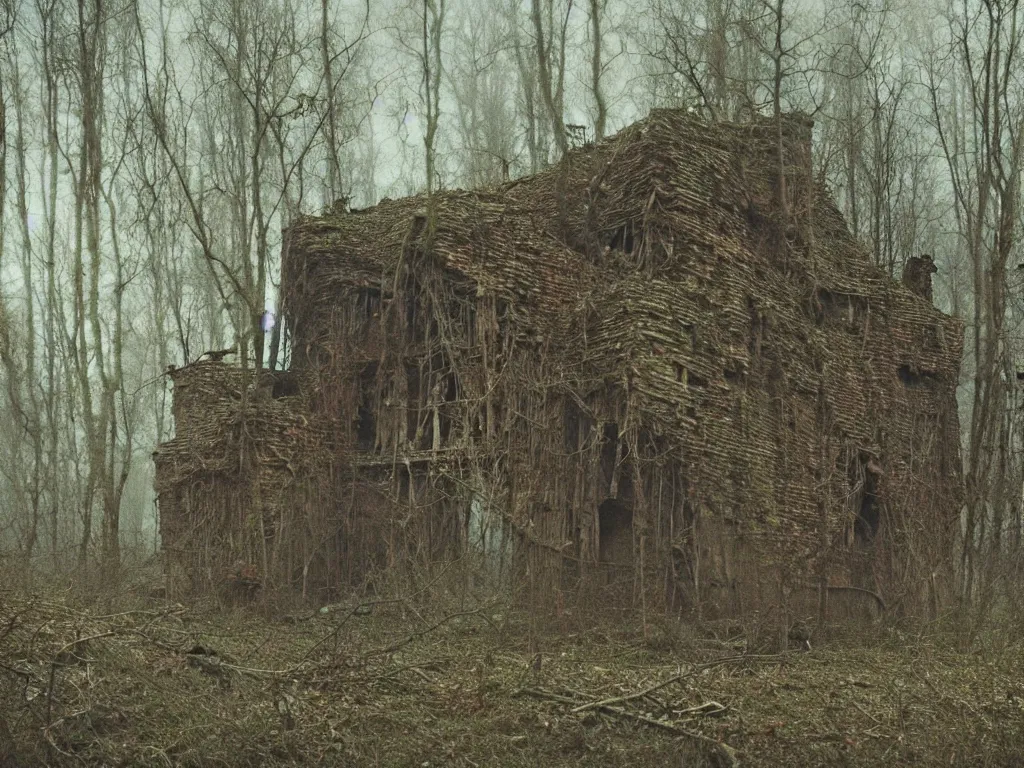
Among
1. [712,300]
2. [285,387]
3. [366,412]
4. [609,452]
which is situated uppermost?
[712,300]

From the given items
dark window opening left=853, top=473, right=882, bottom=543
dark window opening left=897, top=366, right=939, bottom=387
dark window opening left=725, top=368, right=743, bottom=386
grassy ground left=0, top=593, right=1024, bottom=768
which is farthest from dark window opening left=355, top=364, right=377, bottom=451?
dark window opening left=897, top=366, right=939, bottom=387

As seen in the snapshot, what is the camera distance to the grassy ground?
25.8ft

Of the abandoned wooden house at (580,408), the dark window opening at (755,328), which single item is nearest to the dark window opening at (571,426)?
the abandoned wooden house at (580,408)

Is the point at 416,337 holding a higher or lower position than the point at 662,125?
lower

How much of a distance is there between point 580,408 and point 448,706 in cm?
669

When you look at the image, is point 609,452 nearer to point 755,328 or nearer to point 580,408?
point 580,408

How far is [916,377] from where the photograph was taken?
19.8 m

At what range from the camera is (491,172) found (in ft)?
95.2

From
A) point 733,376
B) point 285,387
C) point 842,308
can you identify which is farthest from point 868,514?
point 285,387

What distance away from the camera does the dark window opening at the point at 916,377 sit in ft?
64.5

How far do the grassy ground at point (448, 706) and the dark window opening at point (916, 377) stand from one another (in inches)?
345

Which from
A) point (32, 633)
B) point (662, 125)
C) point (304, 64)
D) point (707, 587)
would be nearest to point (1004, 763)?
point (707, 587)

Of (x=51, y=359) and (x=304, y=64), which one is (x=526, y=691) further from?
(x=51, y=359)

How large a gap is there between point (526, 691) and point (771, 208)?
11.4 meters
